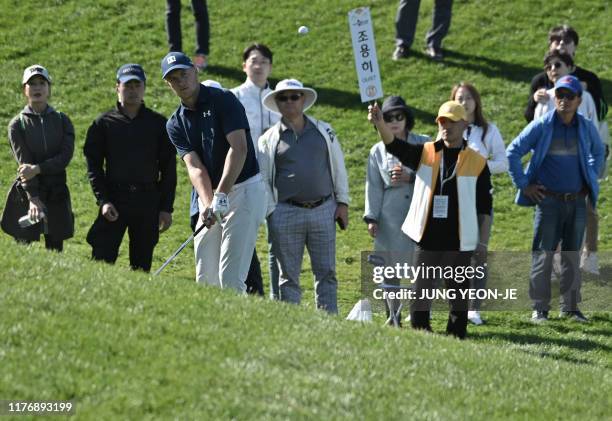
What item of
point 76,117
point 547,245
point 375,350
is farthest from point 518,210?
point 375,350

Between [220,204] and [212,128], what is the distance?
70cm

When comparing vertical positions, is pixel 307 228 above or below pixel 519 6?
below

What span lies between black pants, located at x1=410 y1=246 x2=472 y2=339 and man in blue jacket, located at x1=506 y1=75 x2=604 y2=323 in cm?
189

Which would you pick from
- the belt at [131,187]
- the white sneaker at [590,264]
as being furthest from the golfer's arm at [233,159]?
the white sneaker at [590,264]

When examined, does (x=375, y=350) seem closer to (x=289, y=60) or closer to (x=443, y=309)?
(x=443, y=309)

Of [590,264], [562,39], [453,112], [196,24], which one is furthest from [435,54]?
[453,112]

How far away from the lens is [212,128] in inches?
392

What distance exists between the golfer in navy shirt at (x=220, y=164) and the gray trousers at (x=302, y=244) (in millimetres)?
1189

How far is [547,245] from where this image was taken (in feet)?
40.7

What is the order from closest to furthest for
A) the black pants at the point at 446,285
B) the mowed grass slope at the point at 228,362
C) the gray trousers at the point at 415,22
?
the mowed grass slope at the point at 228,362 < the black pants at the point at 446,285 < the gray trousers at the point at 415,22

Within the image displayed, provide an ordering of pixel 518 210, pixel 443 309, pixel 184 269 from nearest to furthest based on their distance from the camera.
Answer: pixel 443 309 < pixel 184 269 < pixel 518 210

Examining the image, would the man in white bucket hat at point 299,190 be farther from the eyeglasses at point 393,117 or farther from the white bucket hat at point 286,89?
the eyeglasses at point 393,117

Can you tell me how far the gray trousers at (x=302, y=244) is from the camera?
37.3ft

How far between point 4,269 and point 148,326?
1.41 m
